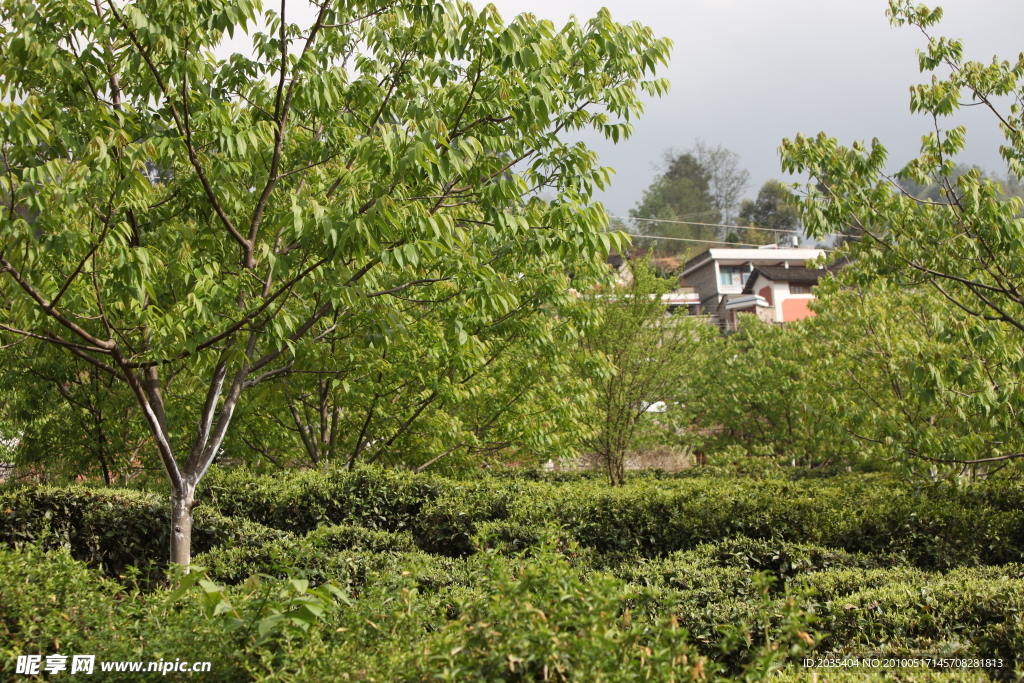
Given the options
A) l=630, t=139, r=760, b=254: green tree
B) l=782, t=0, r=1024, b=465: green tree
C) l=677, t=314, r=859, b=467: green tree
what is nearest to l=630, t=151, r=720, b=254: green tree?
l=630, t=139, r=760, b=254: green tree

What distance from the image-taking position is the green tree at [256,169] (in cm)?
482

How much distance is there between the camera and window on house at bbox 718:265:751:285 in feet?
201

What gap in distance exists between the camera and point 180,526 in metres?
5.85

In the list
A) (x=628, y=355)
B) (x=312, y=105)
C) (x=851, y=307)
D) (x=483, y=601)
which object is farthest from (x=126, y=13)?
(x=851, y=307)

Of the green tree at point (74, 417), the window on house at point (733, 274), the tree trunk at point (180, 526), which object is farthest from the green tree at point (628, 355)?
the window on house at point (733, 274)

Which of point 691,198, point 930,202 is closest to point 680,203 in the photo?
point 691,198

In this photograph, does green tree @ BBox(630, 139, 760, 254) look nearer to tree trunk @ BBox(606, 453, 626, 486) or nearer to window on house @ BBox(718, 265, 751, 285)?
window on house @ BBox(718, 265, 751, 285)

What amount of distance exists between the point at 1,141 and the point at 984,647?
6.78 metres

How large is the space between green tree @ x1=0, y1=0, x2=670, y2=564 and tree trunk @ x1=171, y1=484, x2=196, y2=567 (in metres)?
0.02

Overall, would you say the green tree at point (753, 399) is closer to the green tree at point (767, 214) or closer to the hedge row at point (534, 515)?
the hedge row at point (534, 515)

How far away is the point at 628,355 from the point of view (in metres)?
15.4

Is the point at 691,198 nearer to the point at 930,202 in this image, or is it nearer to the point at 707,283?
the point at 707,283

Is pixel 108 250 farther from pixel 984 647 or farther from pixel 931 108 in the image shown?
pixel 931 108

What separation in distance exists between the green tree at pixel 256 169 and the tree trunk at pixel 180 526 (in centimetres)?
2
